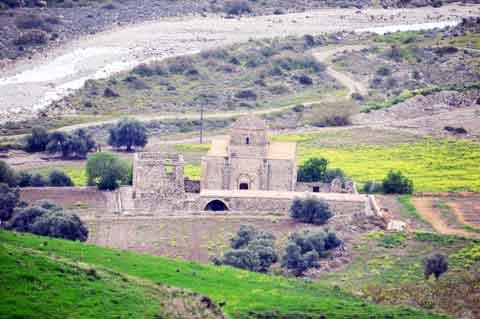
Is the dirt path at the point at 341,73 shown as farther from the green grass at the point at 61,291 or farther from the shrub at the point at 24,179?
the green grass at the point at 61,291

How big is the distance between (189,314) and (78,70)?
212 feet

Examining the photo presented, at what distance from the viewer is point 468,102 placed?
91.4 m

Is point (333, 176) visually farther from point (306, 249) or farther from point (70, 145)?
point (70, 145)

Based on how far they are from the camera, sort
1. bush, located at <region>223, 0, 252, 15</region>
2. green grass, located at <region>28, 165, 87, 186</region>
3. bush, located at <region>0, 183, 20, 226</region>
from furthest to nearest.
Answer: bush, located at <region>223, 0, 252, 15</region>
green grass, located at <region>28, 165, 87, 186</region>
bush, located at <region>0, 183, 20, 226</region>

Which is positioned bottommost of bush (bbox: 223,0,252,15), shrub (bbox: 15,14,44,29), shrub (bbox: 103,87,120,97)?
shrub (bbox: 103,87,120,97)

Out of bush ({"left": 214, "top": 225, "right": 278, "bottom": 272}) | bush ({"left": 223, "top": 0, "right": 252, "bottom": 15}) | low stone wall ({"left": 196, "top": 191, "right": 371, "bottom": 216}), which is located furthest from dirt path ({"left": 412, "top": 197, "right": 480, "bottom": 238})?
bush ({"left": 223, "top": 0, "right": 252, "bottom": 15})

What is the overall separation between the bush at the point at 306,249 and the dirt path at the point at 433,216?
5274mm

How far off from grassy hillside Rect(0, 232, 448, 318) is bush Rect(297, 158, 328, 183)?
1621 cm

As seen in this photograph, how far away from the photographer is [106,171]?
6331cm

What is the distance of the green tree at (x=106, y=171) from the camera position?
62719 millimetres

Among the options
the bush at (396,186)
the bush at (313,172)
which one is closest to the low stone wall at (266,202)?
the bush at (313,172)

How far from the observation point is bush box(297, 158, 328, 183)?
6297 cm

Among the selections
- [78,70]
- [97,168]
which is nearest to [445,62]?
[78,70]

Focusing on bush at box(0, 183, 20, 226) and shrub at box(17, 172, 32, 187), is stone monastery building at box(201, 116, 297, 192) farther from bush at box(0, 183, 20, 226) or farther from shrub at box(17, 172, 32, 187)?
bush at box(0, 183, 20, 226)
